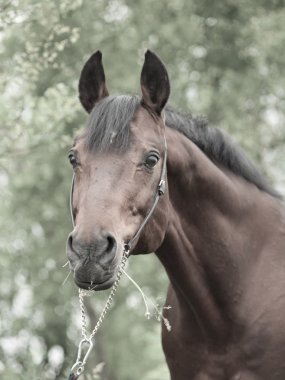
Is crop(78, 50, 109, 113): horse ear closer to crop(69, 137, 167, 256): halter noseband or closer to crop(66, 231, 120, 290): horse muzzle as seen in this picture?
crop(69, 137, 167, 256): halter noseband

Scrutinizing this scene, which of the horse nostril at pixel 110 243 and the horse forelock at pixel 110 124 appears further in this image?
the horse forelock at pixel 110 124

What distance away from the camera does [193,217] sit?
5.17m

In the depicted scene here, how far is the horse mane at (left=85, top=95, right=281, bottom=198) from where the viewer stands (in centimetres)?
469

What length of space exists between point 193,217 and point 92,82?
1.03m

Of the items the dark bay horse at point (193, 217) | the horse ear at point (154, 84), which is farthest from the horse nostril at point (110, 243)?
the horse ear at point (154, 84)

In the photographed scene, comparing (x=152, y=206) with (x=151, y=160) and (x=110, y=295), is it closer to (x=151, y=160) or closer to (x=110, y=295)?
(x=151, y=160)

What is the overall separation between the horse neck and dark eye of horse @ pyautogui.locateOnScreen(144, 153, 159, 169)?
0.29 metres

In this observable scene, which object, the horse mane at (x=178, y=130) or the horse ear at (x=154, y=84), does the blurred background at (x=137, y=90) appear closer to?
the horse mane at (x=178, y=130)

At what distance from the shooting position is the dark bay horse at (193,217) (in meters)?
4.68

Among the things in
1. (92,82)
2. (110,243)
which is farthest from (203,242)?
(92,82)

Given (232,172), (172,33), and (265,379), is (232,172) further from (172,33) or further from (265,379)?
(172,33)

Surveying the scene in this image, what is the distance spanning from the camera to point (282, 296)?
5125 millimetres

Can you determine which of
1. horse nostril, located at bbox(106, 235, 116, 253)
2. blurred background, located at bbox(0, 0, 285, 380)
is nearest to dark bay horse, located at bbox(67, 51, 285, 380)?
horse nostril, located at bbox(106, 235, 116, 253)

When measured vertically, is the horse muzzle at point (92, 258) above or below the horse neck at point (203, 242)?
above
